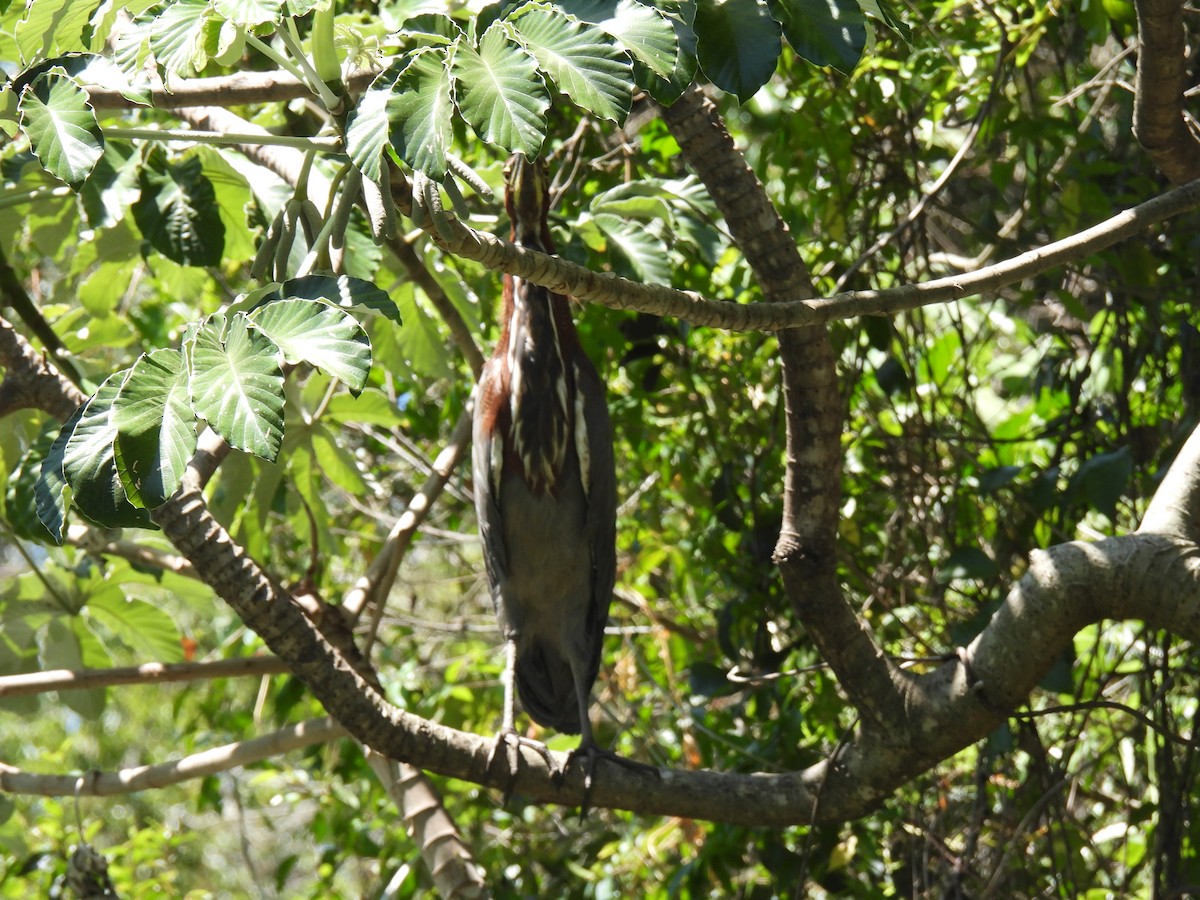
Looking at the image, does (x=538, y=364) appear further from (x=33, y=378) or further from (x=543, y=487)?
(x=33, y=378)

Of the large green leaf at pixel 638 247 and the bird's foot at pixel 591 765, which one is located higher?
the large green leaf at pixel 638 247

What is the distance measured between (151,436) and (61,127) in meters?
0.41

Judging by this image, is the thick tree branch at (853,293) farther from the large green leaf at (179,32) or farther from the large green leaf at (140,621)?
the large green leaf at (140,621)

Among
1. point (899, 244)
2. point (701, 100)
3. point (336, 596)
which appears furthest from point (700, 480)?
point (336, 596)

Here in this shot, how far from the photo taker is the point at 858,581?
118 inches

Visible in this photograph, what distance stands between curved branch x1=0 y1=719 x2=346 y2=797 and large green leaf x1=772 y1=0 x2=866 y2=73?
171 cm

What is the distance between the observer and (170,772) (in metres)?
2.42

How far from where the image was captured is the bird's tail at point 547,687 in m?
3.27

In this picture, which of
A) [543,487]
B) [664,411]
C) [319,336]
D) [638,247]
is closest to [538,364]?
[543,487]

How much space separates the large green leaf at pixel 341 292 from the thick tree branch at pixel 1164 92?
1.34 metres

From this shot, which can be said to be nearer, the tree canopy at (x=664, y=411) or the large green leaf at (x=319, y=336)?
the large green leaf at (x=319, y=336)

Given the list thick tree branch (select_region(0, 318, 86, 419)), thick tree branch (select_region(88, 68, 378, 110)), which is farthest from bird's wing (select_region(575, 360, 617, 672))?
thick tree branch (select_region(0, 318, 86, 419))

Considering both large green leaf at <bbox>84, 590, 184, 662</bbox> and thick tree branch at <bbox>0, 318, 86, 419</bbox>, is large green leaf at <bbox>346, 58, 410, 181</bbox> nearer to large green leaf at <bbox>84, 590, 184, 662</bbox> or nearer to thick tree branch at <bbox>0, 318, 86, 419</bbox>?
thick tree branch at <bbox>0, 318, 86, 419</bbox>

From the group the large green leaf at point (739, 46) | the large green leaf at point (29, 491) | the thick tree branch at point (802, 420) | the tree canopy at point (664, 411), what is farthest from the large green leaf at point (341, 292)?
the large green leaf at point (29, 491)
